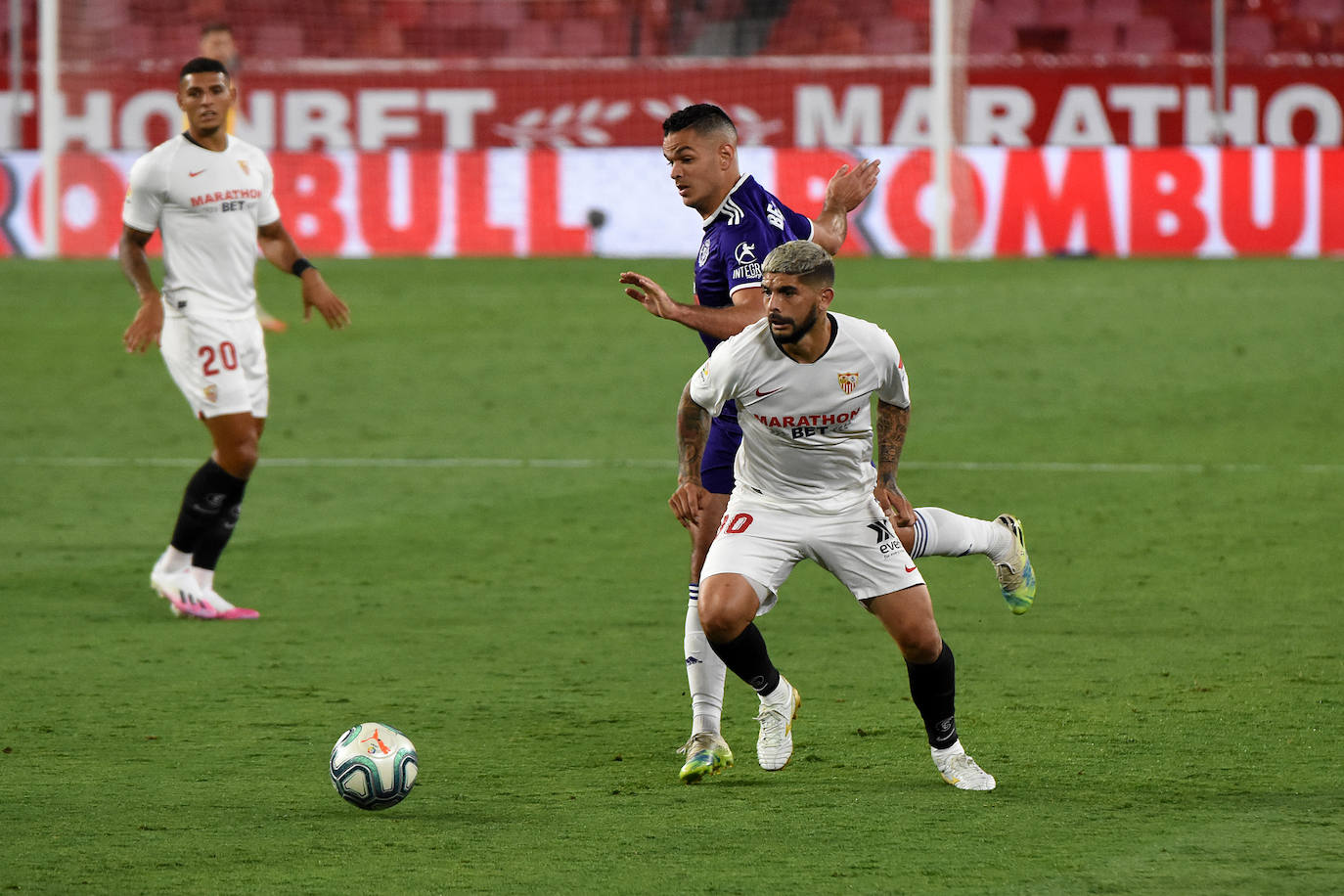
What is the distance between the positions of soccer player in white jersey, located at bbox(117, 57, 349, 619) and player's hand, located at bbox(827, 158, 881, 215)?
2.71m

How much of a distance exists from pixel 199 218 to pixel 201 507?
1.18 meters

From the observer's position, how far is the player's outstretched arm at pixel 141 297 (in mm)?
7977

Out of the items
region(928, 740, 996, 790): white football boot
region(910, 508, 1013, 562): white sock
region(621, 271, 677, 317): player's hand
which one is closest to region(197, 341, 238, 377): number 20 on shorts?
region(621, 271, 677, 317): player's hand

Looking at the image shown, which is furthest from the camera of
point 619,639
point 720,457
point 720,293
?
point 619,639

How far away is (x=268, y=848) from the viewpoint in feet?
15.9

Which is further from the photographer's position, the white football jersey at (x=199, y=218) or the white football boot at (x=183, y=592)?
the white football jersey at (x=199, y=218)

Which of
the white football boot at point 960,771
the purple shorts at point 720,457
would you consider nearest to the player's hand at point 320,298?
the purple shorts at point 720,457

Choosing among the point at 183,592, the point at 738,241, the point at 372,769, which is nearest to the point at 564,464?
the point at 183,592

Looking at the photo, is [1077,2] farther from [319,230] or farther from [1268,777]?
[1268,777]

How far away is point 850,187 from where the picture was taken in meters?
6.16

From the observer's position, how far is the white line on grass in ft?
37.6

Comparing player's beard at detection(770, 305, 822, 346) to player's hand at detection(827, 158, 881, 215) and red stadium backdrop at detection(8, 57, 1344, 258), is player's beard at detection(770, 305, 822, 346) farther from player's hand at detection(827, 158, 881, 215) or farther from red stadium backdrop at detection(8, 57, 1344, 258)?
red stadium backdrop at detection(8, 57, 1344, 258)

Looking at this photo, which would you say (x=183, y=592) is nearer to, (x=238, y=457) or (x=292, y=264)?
(x=238, y=457)

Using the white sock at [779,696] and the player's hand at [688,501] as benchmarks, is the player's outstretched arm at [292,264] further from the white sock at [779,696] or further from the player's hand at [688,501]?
the white sock at [779,696]
